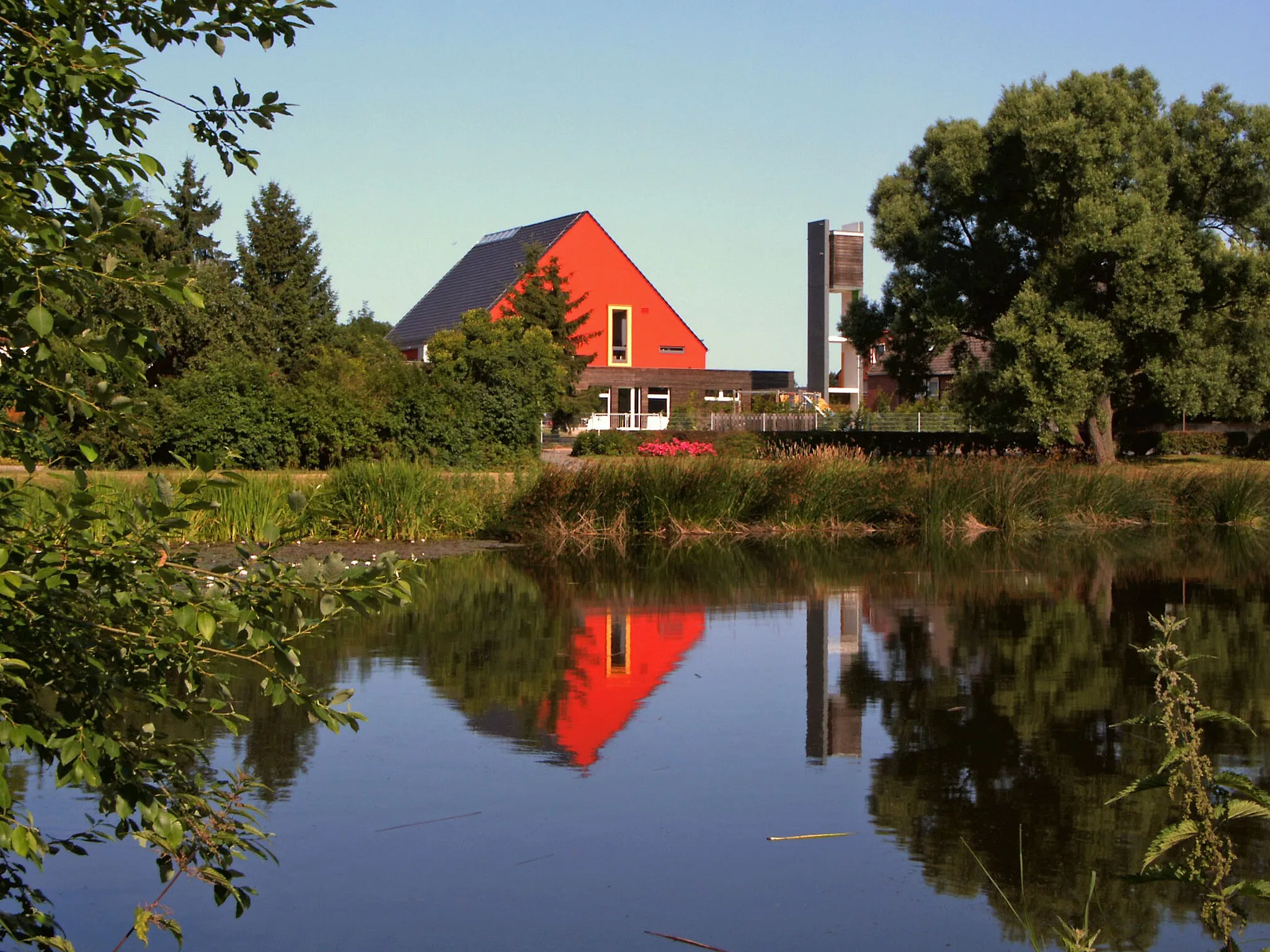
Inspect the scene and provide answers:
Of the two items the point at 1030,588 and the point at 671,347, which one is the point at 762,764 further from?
the point at 671,347

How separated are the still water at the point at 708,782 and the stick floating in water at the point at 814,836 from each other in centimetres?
5

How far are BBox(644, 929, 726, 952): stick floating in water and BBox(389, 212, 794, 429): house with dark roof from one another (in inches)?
1889

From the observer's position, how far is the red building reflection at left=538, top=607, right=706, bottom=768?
25.4 ft

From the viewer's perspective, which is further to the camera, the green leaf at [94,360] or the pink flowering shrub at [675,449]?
the pink flowering shrub at [675,449]

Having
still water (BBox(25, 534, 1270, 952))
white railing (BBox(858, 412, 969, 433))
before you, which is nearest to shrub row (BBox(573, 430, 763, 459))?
white railing (BBox(858, 412, 969, 433))

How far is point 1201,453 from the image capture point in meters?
37.8

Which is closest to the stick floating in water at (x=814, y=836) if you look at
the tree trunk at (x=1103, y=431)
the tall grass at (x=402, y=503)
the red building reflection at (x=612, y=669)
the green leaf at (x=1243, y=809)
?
the red building reflection at (x=612, y=669)

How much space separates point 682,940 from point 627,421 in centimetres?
4893

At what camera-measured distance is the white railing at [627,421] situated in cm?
5103

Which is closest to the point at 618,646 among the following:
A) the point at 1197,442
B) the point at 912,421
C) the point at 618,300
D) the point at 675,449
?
the point at 675,449

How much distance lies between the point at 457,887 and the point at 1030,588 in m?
10.2

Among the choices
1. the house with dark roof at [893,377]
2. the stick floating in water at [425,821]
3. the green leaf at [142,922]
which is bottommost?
the stick floating in water at [425,821]

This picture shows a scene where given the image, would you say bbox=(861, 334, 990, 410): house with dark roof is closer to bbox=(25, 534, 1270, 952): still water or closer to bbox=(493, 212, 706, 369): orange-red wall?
bbox=(493, 212, 706, 369): orange-red wall

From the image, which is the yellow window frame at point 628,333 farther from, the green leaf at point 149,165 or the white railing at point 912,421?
the green leaf at point 149,165
